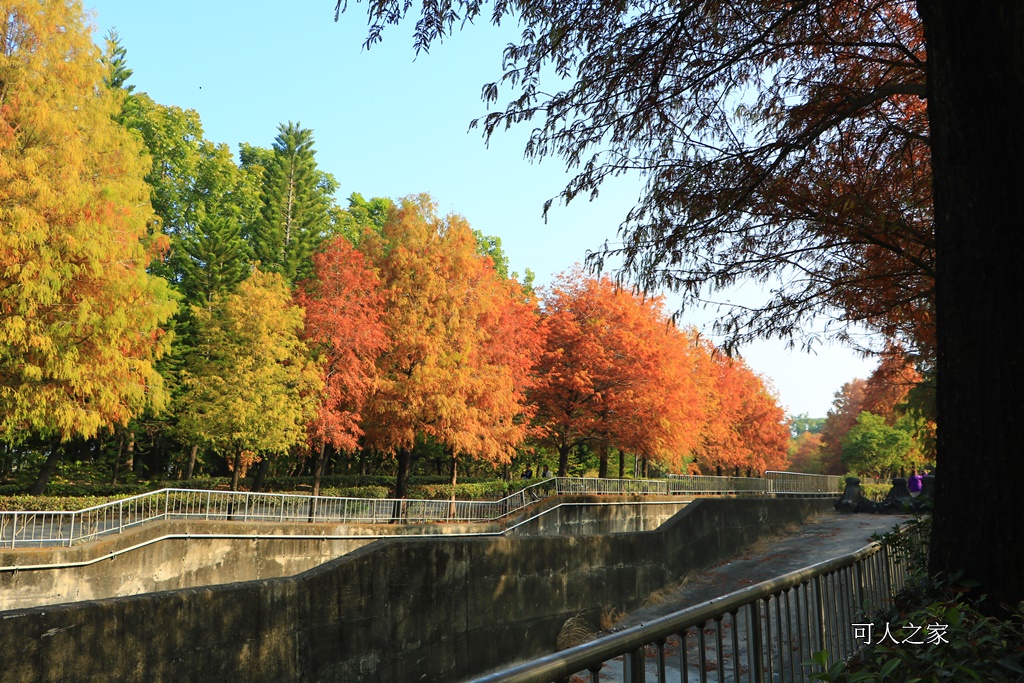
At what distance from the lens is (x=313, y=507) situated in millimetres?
20812

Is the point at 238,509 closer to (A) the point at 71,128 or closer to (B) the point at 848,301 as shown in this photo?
(A) the point at 71,128

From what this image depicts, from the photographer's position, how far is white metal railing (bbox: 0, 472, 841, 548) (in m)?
15.7

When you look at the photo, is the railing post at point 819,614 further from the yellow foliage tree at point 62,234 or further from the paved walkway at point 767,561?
the yellow foliage tree at point 62,234

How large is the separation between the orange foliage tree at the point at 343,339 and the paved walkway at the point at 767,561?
44.3 ft

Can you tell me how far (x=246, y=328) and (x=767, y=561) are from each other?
60.3 ft

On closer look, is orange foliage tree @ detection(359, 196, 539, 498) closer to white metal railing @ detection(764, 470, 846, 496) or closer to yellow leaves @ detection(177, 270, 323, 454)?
yellow leaves @ detection(177, 270, 323, 454)

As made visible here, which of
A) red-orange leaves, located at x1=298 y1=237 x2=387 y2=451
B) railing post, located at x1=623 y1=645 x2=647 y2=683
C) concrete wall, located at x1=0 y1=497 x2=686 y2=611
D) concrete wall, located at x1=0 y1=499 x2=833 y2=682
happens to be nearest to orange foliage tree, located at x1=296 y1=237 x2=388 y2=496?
red-orange leaves, located at x1=298 y1=237 x2=387 y2=451

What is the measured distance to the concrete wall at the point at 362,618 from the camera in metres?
6.75

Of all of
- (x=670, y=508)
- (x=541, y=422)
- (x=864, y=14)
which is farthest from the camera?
(x=541, y=422)

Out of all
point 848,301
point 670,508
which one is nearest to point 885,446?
point 670,508

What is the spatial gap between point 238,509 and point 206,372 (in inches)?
320

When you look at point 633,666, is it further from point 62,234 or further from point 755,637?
point 62,234

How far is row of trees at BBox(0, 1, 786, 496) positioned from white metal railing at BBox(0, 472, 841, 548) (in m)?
2.79

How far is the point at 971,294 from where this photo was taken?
185 inches
